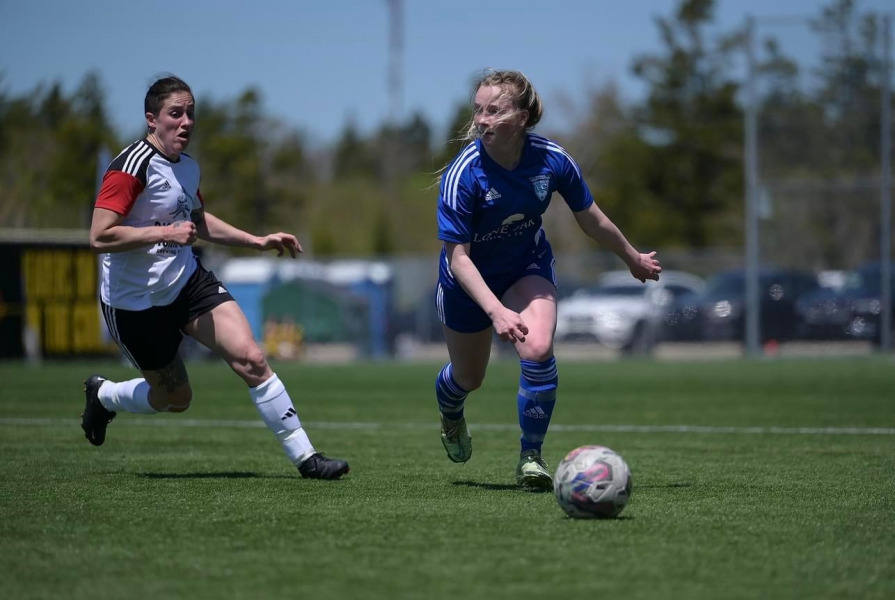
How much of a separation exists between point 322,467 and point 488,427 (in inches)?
166

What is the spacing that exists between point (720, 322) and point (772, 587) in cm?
2464

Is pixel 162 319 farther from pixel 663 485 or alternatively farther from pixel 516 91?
pixel 663 485

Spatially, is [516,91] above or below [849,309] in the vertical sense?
above

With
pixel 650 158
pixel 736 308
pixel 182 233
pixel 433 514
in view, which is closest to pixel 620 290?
pixel 736 308

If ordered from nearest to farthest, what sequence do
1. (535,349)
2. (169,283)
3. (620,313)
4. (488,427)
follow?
(535,349) < (169,283) < (488,427) < (620,313)

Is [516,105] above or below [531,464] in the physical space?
above

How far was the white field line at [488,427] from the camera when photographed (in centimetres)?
A: 977

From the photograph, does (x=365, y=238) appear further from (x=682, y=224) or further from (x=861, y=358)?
(x=861, y=358)

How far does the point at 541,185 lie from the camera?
245 inches

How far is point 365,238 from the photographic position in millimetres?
72125

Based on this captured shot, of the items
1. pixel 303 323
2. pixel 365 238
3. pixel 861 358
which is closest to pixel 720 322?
pixel 861 358

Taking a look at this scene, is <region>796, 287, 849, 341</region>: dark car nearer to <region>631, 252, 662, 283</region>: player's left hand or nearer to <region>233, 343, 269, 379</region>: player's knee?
<region>631, 252, 662, 283</region>: player's left hand

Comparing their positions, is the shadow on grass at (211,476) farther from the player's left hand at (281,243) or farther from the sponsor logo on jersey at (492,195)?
the sponsor logo on jersey at (492,195)

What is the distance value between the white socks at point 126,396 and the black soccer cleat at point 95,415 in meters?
0.04
